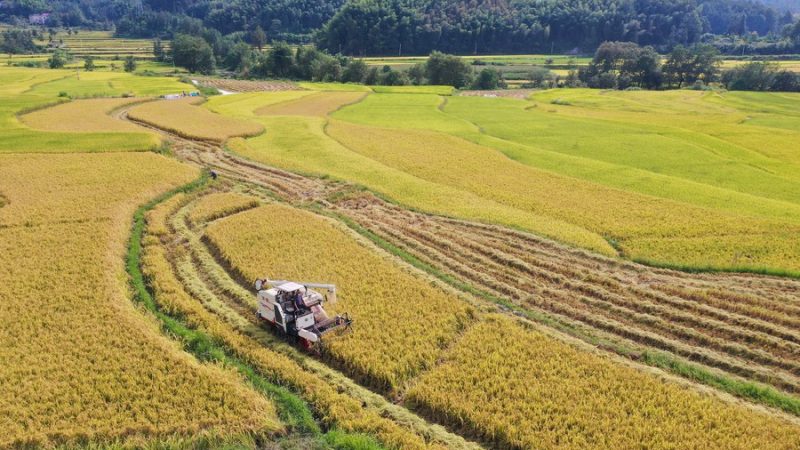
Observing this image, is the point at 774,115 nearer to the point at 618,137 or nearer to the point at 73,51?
the point at 618,137

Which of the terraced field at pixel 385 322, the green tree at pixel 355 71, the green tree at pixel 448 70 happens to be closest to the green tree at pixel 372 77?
the green tree at pixel 355 71

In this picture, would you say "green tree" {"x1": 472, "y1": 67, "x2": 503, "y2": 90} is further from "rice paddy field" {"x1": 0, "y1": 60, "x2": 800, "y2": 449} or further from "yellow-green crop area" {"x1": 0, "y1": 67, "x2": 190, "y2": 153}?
"rice paddy field" {"x1": 0, "y1": 60, "x2": 800, "y2": 449}

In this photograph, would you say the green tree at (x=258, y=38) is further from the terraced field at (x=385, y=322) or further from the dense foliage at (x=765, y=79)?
the terraced field at (x=385, y=322)

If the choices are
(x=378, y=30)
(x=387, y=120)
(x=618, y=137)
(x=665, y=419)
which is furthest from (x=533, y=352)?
(x=378, y=30)

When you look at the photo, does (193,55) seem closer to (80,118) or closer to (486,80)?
(486,80)

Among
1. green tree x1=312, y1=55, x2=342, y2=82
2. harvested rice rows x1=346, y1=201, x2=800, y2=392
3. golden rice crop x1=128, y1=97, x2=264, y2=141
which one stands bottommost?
harvested rice rows x1=346, y1=201, x2=800, y2=392

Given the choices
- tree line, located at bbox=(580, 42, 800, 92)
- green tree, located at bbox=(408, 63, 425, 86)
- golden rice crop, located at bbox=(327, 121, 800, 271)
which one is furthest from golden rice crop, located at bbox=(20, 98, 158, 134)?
tree line, located at bbox=(580, 42, 800, 92)

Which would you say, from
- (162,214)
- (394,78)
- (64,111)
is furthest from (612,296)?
(394,78)
